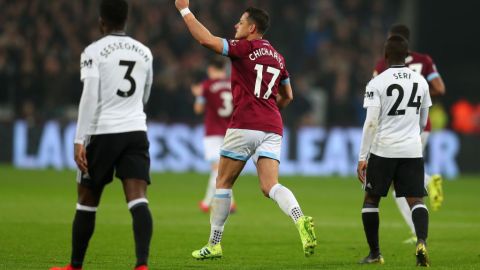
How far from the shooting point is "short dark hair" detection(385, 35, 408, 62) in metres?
9.12

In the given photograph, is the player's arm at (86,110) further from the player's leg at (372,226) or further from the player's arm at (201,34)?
the player's leg at (372,226)

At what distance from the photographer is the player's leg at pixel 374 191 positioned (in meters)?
9.16

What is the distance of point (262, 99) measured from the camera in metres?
9.07

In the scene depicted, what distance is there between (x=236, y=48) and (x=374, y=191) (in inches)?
72.9

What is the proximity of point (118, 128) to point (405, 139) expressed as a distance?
2939mm

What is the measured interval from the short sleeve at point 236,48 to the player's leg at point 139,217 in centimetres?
171

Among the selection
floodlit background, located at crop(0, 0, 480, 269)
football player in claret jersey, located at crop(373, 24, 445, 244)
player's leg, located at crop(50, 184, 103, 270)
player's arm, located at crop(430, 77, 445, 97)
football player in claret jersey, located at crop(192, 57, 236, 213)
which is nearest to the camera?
player's leg, located at crop(50, 184, 103, 270)

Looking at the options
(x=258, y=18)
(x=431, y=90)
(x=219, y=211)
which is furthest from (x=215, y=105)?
(x=258, y=18)

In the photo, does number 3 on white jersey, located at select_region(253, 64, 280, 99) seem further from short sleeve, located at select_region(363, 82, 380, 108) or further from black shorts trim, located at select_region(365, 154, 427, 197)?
black shorts trim, located at select_region(365, 154, 427, 197)

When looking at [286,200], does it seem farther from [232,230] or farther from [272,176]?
[232,230]

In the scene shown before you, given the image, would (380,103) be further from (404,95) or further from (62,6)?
(62,6)

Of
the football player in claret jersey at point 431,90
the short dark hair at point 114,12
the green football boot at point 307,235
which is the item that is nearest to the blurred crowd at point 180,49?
the football player in claret jersey at point 431,90

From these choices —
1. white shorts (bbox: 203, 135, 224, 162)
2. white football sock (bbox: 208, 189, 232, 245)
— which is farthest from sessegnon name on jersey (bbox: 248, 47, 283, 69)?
white shorts (bbox: 203, 135, 224, 162)

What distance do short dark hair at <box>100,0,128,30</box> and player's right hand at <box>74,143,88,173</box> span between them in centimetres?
96
